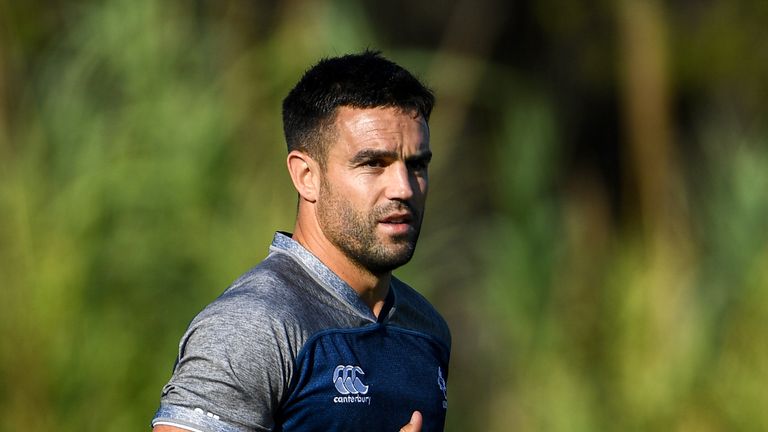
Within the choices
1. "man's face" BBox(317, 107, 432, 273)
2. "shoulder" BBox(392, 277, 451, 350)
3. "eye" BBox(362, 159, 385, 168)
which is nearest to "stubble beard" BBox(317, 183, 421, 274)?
"man's face" BBox(317, 107, 432, 273)

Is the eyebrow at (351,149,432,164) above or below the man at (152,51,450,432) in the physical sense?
above

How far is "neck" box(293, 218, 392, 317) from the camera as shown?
360cm

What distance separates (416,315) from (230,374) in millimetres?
903

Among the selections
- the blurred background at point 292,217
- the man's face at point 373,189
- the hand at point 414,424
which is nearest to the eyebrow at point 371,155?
the man's face at point 373,189

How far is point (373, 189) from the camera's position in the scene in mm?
3531

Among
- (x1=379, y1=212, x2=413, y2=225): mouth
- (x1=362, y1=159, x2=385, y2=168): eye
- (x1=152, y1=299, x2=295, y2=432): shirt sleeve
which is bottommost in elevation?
(x1=152, y1=299, x2=295, y2=432): shirt sleeve

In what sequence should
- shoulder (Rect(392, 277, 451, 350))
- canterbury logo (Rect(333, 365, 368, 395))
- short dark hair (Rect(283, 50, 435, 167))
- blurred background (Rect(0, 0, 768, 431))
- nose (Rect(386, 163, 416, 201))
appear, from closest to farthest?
1. canterbury logo (Rect(333, 365, 368, 395))
2. nose (Rect(386, 163, 416, 201))
3. short dark hair (Rect(283, 50, 435, 167))
4. shoulder (Rect(392, 277, 451, 350))
5. blurred background (Rect(0, 0, 768, 431))

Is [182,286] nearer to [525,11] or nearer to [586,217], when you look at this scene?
[586,217]

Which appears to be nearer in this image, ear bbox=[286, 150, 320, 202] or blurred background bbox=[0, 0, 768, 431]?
ear bbox=[286, 150, 320, 202]

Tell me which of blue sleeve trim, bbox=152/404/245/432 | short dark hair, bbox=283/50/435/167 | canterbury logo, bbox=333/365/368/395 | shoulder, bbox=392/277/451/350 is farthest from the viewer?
shoulder, bbox=392/277/451/350

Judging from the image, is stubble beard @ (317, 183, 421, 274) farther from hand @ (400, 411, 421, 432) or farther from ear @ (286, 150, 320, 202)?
hand @ (400, 411, 421, 432)

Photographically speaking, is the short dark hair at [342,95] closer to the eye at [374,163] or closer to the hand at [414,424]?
the eye at [374,163]

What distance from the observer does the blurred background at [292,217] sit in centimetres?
Answer: 619

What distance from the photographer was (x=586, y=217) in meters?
9.47
